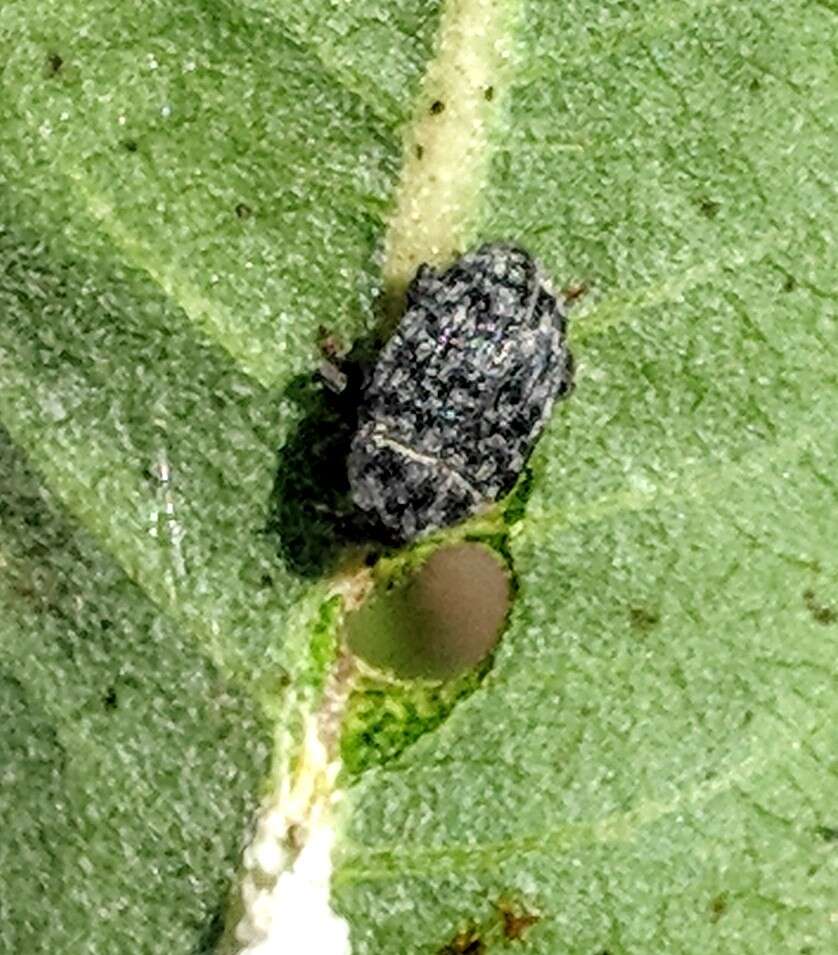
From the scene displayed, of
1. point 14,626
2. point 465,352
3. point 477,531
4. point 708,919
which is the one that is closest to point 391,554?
point 477,531

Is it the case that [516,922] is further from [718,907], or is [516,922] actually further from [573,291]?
[573,291]

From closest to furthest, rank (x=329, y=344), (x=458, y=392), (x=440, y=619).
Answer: (x=329, y=344) → (x=440, y=619) → (x=458, y=392)

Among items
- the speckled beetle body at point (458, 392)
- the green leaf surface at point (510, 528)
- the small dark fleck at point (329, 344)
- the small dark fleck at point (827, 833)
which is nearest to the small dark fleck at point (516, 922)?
the green leaf surface at point (510, 528)

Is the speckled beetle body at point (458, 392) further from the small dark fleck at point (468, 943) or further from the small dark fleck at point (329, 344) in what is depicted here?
the small dark fleck at point (468, 943)

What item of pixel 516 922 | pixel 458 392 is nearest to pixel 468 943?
pixel 516 922

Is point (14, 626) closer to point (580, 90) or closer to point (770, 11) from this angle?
point (580, 90)

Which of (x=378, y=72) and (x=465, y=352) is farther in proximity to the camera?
(x=465, y=352)
